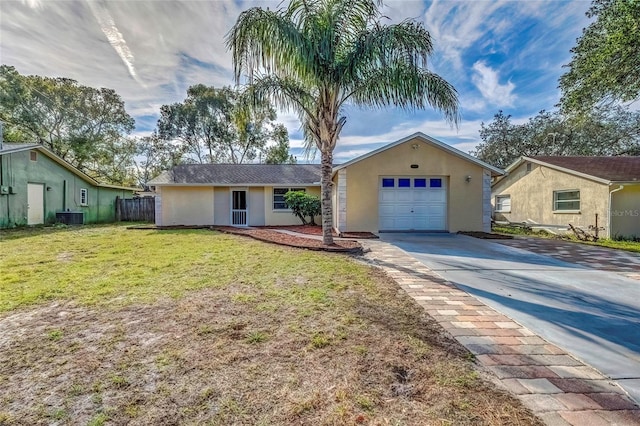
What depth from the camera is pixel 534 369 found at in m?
2.55

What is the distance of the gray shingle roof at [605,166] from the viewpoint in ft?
41.5

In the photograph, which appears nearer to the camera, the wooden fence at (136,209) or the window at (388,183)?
the window at (388,183)

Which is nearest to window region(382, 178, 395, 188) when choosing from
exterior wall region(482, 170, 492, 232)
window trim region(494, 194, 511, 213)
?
exterior wall region(482, 170, 492, 232)

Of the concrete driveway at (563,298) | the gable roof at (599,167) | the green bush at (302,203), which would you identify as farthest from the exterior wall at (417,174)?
the gable roof at (599,167)

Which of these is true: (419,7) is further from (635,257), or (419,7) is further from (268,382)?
(268,382)

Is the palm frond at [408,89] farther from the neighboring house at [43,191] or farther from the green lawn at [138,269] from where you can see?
the neighboring house at [43,191]

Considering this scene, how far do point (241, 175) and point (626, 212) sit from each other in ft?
59.5

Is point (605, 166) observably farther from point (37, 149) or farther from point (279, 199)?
point (37, 149)

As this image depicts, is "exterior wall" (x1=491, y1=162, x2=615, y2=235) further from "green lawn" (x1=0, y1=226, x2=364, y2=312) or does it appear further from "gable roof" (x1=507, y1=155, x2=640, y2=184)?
"green lawn" (x1=0, y1=226, x2=364, y2=312)

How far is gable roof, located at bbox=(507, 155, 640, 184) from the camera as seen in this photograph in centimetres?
1258

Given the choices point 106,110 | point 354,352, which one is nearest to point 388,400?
point 354,352

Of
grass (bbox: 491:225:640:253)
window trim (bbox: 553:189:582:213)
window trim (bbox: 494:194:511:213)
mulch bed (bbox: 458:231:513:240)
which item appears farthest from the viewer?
window trim (bbox: 494:194:511:213)

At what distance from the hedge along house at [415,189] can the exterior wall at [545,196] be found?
14.8ft

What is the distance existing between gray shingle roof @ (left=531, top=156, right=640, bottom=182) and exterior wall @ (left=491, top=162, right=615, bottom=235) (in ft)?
1.27
